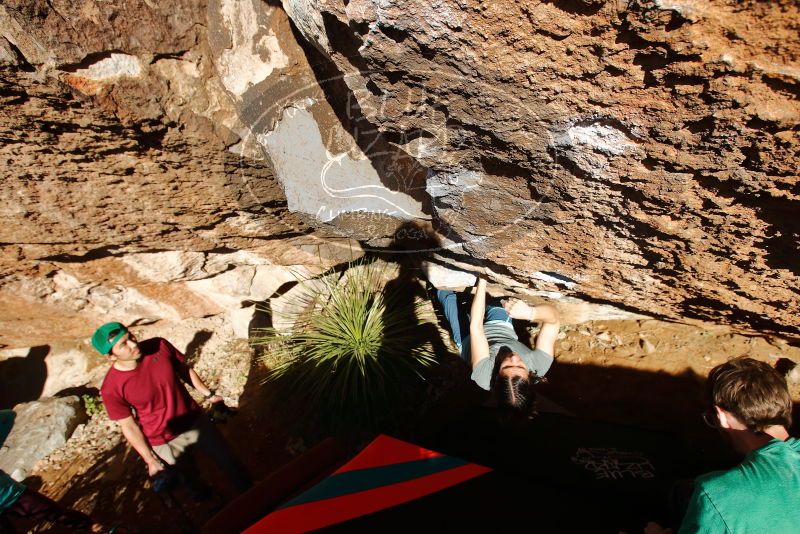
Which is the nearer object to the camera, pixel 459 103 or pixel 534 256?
pixel 459 103

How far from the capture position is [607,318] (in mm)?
3508

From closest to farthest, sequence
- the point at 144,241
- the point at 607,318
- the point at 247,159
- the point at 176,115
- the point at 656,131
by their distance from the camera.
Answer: the point at 656,131 < the point at 176,115 < the point at 247,159 < the point at 144,241 < the point at 607,318

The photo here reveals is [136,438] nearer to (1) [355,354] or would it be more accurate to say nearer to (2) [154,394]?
(2) [154,394]

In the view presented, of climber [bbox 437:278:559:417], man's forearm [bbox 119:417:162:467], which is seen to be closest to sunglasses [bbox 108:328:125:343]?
man's forearm [bbox 119:417:162:467]

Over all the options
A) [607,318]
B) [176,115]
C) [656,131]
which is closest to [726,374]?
[656,131]

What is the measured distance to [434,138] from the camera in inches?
84.1

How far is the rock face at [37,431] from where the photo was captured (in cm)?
413

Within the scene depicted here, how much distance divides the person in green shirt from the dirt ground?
1119 mm

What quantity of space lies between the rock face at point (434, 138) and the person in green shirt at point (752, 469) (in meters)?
0.67

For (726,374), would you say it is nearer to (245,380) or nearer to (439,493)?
(439,493)

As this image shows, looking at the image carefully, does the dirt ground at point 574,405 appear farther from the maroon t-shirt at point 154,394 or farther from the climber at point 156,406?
the maroon t-shirt at point 154,394

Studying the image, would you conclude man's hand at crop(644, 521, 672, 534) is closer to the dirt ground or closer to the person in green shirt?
the person in green shirt

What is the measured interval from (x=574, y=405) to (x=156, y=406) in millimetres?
2996

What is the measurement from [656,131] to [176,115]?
2.30m
